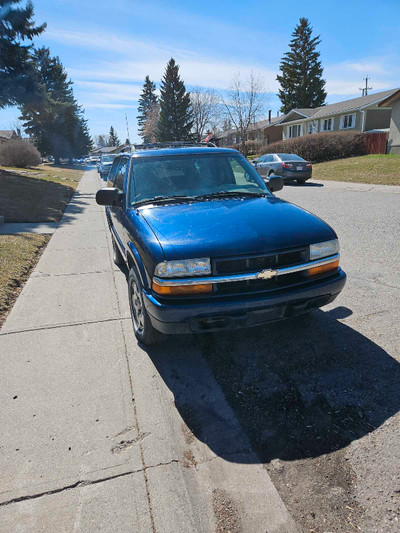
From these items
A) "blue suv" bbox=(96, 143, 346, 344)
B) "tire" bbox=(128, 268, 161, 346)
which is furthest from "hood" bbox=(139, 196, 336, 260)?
"tire" bbox=(128, 268, 161, 346)

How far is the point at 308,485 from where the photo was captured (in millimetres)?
1935

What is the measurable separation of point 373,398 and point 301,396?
1.66ft

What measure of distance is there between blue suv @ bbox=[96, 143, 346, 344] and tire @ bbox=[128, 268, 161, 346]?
10 millimetres

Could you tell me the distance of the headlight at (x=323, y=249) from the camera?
2904mm

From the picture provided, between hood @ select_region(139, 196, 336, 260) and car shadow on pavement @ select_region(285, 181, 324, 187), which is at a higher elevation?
hood @ select_region(139, 196, 336, 260)

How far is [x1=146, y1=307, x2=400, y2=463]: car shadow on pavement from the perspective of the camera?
226cm

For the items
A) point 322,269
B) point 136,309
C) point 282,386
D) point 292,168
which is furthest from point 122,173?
point 292,168

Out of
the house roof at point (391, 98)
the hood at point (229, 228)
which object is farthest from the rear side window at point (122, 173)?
the house roof at point (391, 98)

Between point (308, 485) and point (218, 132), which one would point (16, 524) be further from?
point (218, 132)


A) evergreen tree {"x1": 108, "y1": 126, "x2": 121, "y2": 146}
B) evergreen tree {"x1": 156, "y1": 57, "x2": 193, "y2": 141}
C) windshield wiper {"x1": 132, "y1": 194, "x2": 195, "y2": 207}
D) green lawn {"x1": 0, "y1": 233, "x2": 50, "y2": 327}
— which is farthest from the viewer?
evergreen tree {"x1": 108, "y1": 126, "x2": 121, "y2": 146}

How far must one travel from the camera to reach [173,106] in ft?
196

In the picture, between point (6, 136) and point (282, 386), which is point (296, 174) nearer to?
point (282, 386)

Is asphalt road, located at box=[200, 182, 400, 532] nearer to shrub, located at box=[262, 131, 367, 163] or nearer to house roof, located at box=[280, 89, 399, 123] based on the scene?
shrub, located at box=[262, 131, 367, 163]

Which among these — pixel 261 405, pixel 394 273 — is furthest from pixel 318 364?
pixel 394 273
